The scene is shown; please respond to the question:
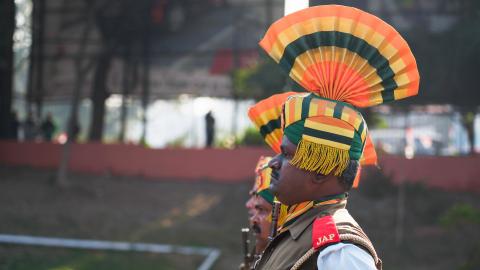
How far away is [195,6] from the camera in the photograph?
20828mm

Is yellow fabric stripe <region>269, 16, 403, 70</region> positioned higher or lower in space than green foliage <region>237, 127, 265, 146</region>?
higher

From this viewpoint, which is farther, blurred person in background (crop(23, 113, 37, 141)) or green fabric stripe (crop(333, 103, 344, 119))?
blurred person in background (crop(23, 113, 37, 141))

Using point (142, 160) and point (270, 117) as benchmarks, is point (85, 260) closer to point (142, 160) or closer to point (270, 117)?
point (142, 160)

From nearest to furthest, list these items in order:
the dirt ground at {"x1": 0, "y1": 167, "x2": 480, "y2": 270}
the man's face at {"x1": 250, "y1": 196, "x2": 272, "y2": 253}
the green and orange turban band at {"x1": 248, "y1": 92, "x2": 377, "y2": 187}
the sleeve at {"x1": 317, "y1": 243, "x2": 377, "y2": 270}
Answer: the sleeve at {"x1": 317, "y1": 243, "x2": 377, "y2": 270} < the green and orange turban band at {"x1": 248, "y1": 92, "x2": 377, "y2": 187} < the man's face at {"x1": 250, "y1": 196, "x2": 272, "y2": 253} < the dirt ground at {"x1": 0, "y1": 167, "x2": 480, "y2": 270}

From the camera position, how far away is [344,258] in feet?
7.84

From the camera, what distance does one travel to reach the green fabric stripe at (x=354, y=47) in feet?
9.21

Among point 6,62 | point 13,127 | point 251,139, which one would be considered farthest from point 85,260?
point 13,127

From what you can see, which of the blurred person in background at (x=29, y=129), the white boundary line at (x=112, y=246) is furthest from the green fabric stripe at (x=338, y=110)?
the blurred person in background at (x=29, y=129)

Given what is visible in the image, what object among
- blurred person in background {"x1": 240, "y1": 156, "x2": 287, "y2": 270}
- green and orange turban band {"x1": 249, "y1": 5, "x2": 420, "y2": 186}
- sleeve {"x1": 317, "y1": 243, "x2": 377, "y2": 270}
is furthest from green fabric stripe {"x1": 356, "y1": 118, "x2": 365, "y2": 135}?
blurred person in background {"x1": 240, "y1": 156, "x2": 287, "y2": 270}

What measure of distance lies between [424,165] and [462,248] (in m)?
3.04

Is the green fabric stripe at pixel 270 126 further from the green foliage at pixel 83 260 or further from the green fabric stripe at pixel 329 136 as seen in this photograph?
the green foliage at pixel 83 260

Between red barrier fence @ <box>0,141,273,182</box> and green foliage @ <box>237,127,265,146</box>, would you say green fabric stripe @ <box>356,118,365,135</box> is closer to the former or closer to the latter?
red barrier fence @ <box>0,141,273,182</box>

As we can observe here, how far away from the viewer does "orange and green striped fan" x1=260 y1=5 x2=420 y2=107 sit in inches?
110

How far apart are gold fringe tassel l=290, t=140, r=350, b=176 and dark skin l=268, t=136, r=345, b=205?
30 mm
